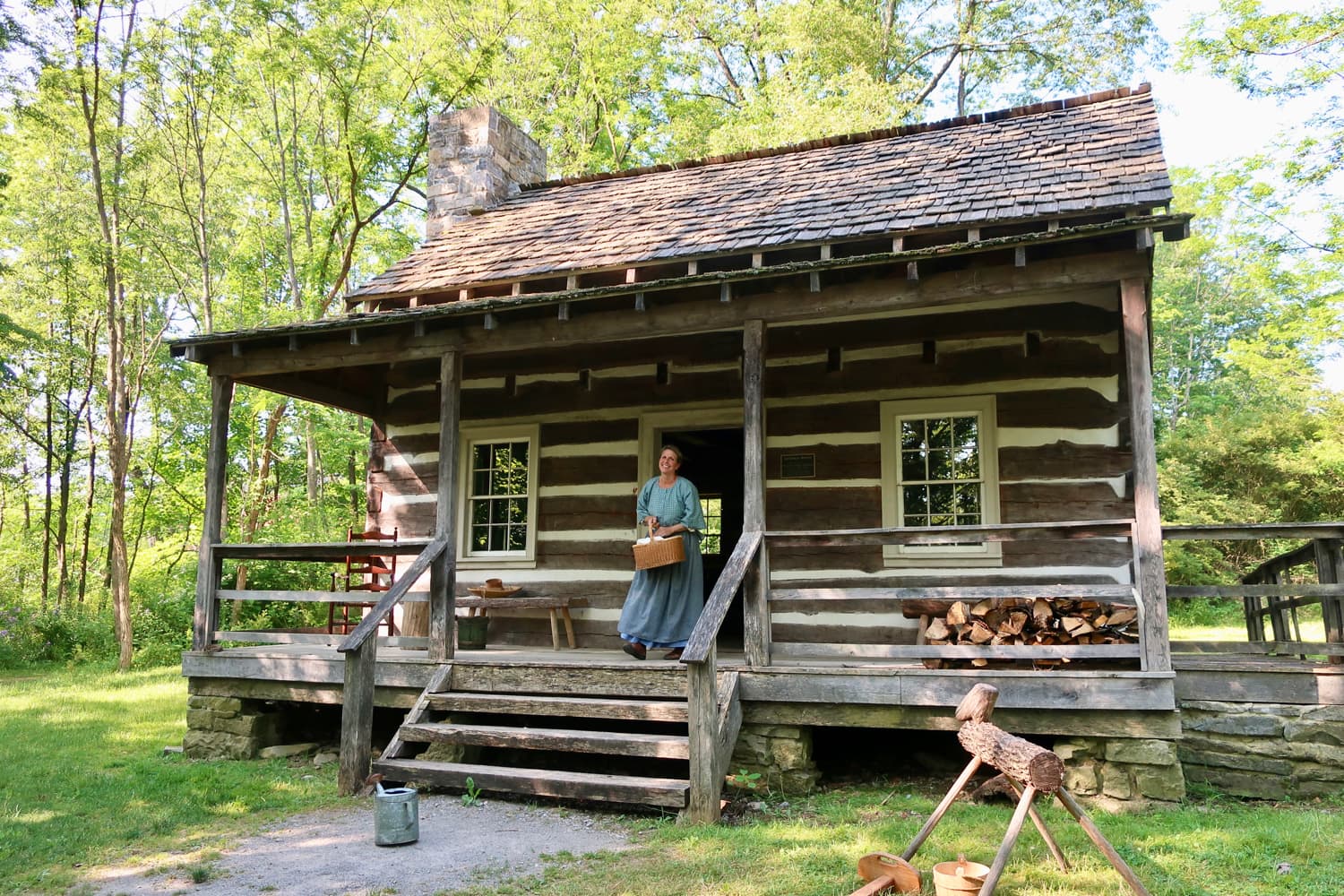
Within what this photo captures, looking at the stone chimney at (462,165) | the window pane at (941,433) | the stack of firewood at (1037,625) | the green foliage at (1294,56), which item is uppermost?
the green foliage at (1294,56)

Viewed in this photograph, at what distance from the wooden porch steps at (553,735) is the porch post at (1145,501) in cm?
288

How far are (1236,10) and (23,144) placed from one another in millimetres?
23304

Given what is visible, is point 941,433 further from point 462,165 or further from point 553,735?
point 462,165

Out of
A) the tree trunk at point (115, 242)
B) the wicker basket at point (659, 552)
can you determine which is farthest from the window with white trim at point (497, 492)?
the tree trunk at point (115, 242)

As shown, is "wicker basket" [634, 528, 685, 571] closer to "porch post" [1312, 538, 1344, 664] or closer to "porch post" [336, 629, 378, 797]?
"porch post" [336, 629, 378, 797]

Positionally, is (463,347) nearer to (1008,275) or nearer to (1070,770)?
(1008,275)

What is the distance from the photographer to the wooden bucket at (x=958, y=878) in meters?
3.89

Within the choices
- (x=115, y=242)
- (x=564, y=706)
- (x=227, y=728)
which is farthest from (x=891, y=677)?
(x=115, y=242)

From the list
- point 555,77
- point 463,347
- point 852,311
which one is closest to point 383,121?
point 555,77

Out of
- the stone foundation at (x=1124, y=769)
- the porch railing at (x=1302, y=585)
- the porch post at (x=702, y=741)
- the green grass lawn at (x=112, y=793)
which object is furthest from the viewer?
the porch railing at (x=1302, y=585)

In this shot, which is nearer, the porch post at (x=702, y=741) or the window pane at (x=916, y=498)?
the porch post at (x=702, y=741)

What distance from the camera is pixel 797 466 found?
8.56 meters

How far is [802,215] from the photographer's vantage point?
329 inches

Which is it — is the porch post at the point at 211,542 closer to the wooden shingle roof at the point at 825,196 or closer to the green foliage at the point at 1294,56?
the wooden shingle roof at the point at 825,196
